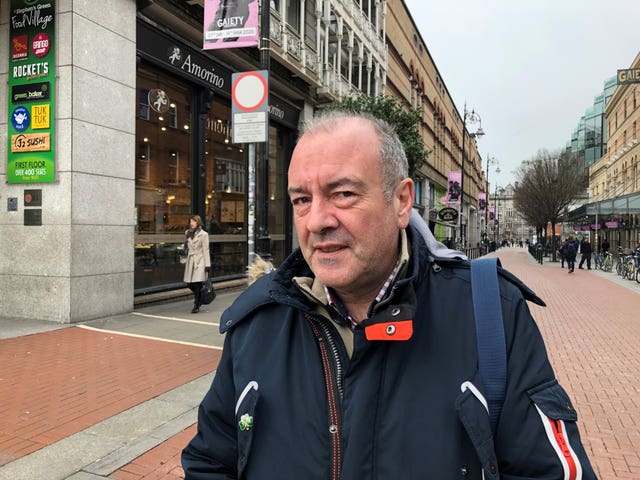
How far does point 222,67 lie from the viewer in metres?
12.7

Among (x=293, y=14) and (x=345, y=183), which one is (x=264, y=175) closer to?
(x=345, y=183)

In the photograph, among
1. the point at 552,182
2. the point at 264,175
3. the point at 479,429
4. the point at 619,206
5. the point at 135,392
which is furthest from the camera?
the point at 552,182

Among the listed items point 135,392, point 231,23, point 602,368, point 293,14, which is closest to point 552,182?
point 293,14

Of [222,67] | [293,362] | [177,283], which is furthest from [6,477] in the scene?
[222,67]

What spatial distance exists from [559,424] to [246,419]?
2.86ft

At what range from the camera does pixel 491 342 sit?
1.29 m

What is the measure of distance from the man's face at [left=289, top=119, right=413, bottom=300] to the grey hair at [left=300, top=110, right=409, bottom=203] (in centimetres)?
2

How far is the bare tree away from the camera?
38531 mm

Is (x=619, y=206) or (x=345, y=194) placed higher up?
(x=619, y=206)

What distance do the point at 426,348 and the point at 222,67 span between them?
12707 millimetres

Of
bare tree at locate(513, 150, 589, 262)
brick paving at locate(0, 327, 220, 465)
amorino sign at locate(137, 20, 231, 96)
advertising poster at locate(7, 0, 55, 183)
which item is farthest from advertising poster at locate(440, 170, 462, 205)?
brick paving at locate(0, 327, 220, 465)

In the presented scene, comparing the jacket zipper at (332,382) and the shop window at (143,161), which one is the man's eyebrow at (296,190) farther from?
the shop window at (143,161)

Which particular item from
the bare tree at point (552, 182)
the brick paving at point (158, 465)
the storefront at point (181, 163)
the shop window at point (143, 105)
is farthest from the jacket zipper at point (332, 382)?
the bare tree at point (552, 182)

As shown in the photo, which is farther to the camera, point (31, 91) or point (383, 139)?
point (31, 91)
